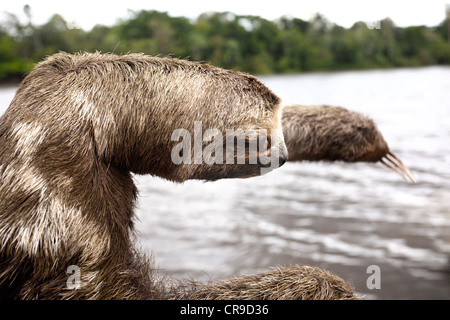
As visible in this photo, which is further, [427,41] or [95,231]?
[427,41]

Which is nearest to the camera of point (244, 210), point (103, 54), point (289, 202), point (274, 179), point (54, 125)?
point (54, 125)

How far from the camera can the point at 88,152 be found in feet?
3.70

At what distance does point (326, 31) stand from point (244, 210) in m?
33.6

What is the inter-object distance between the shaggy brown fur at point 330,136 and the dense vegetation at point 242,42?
56 centimetres

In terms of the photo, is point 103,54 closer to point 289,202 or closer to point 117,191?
point 117,191

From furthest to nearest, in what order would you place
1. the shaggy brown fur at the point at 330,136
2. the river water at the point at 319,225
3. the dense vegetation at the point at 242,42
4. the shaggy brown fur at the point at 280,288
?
the dense vegetation at the point at 242,42 → the river water at the point at 319,225 → the shaggy brown fur at the point at 330,136 → the shaggy brown fur at the point at 280,288

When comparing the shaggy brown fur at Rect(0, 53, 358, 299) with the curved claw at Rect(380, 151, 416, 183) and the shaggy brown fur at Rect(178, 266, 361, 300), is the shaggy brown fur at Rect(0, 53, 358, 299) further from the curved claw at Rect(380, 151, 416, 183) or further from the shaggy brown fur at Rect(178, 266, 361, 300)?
the curved claw at Rect(380, 151, 416, 183)

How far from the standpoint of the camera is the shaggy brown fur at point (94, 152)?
108 centimetres

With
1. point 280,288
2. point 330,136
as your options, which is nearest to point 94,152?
point 280,288

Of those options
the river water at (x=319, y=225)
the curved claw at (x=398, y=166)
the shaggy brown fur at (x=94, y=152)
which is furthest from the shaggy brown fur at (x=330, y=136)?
the shaggy brown fur at (x=94, y=152)

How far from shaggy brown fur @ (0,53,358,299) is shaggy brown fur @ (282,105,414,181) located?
824 millimetres

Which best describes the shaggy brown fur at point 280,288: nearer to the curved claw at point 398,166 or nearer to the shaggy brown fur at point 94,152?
the shaggy brown fur at point 94,152

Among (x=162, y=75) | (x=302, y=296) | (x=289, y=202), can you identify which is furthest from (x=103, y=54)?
(x=289, y=202)

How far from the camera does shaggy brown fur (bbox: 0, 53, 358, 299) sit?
3.54ft
